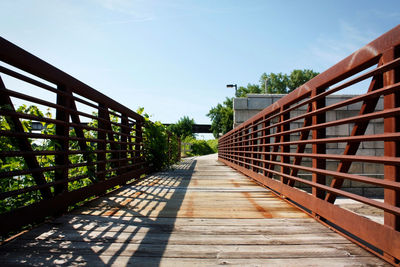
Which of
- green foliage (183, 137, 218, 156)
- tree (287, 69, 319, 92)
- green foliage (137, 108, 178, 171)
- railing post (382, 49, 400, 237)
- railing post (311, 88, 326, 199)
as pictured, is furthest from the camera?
tree (287, 69, 319, 92)

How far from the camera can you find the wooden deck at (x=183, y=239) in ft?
4.65

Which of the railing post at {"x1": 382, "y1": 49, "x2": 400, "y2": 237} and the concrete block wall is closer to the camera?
the railing post at {"x1": 382, "y1": 49, "x2": 400, "y2": 237}

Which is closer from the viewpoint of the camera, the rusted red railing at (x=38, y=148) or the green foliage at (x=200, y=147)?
the rusted red railing at (x=38, y=148)

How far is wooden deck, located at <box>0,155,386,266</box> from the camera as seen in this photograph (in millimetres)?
1417

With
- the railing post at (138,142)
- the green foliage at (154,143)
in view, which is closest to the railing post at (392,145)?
the railing post at (138,142)

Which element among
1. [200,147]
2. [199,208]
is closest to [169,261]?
[199,208]

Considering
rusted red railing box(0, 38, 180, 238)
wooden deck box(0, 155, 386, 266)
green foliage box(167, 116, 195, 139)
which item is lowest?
wooden deck box(0, 155, 386, 266)

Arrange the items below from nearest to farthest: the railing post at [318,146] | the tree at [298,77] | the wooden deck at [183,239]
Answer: the wooden deck at [183,239], the railing post at [318,146], the tree at [298,77]

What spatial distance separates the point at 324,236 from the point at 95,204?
7.22ft

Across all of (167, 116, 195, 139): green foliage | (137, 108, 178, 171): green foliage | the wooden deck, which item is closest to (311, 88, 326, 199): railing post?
the wooden deck

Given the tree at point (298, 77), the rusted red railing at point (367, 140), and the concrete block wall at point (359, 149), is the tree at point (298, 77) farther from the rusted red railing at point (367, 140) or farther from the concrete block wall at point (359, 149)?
the rusted red railing at point (367, 140)

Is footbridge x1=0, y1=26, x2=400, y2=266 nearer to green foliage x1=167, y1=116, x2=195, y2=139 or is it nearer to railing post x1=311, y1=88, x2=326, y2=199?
railing post x1=311, y1=88, x2=326, y2=199

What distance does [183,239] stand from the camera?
1.73m

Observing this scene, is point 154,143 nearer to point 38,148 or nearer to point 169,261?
point 38,148
